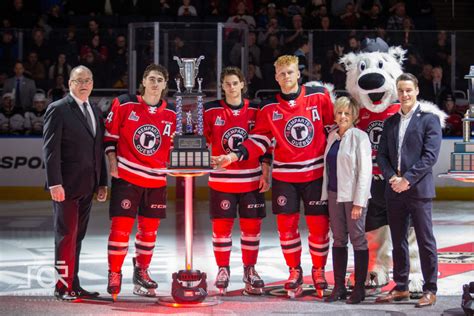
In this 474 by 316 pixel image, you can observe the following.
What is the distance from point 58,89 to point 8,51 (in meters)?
0.74

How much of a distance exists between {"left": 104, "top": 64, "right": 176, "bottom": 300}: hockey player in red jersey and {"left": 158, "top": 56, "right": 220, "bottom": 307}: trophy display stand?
0.88 feet

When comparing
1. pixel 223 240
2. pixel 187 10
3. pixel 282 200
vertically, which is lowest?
pixel 223 240

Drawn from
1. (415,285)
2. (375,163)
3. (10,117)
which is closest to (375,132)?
(375,163)

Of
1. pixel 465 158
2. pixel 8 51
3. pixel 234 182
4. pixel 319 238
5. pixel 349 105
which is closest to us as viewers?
pixel 465 158

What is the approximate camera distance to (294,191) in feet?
21.0

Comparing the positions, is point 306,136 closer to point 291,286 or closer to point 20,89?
point 291,286

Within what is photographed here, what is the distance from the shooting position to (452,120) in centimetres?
1209

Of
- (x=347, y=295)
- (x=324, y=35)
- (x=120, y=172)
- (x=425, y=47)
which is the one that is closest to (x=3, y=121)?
(x=324, y=35)

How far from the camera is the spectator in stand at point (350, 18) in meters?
13.8

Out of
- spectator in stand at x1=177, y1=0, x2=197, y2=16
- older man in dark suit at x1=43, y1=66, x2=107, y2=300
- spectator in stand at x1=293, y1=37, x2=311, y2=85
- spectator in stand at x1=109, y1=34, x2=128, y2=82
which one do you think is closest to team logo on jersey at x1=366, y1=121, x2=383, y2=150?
older man in dark suit at x1=43, y1=66, x2=107, y2=300

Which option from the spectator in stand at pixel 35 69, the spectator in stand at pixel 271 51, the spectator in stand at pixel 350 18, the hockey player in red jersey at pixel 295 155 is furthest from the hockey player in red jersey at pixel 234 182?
the spectator in stand at pixel 350 18

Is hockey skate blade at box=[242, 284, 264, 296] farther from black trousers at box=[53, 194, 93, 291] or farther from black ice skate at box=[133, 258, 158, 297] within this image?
black trousers at box=[53, 194, 93, 291]

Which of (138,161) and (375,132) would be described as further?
(375,132)

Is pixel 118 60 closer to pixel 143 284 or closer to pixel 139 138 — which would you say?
pixel 139 138
